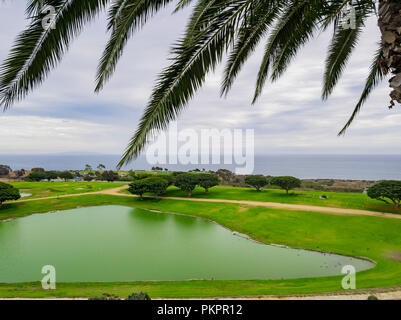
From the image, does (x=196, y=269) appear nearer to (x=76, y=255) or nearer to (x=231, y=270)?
(x=231, y=270)

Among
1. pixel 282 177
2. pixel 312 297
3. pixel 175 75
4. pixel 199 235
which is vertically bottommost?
pixel 199 235

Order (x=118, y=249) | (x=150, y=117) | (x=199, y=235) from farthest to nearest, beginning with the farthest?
(x=199, y=235) → (x=118, y=249) → (x=150, y=117)

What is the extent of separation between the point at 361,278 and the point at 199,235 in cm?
810

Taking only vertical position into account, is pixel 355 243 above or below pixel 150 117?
below

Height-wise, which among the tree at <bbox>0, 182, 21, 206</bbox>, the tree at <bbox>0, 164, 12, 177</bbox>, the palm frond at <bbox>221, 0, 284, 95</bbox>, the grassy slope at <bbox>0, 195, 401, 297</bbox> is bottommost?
the grassy slope at <bbox>0, 195, 401, 297</bbox>

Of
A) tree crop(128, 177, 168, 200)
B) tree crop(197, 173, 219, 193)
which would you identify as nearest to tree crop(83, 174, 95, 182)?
tree crop(128, 177, 168, 200)

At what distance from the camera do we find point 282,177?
23828 mm

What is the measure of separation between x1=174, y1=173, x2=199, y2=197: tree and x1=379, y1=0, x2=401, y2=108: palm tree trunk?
22.8 meters

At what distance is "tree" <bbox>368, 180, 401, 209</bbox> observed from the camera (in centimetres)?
1616

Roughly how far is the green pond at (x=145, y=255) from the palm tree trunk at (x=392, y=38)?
798 centimetres

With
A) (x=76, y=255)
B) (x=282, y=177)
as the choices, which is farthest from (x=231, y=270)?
(x=282, y=177)

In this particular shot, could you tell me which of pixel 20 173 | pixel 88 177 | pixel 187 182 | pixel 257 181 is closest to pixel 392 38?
pixel 187 182

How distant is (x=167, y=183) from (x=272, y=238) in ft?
47.3

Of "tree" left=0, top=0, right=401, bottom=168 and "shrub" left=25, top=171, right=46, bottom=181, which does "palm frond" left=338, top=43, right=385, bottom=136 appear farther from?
"shrub" left=25, top=171, right=46, bottom=181
